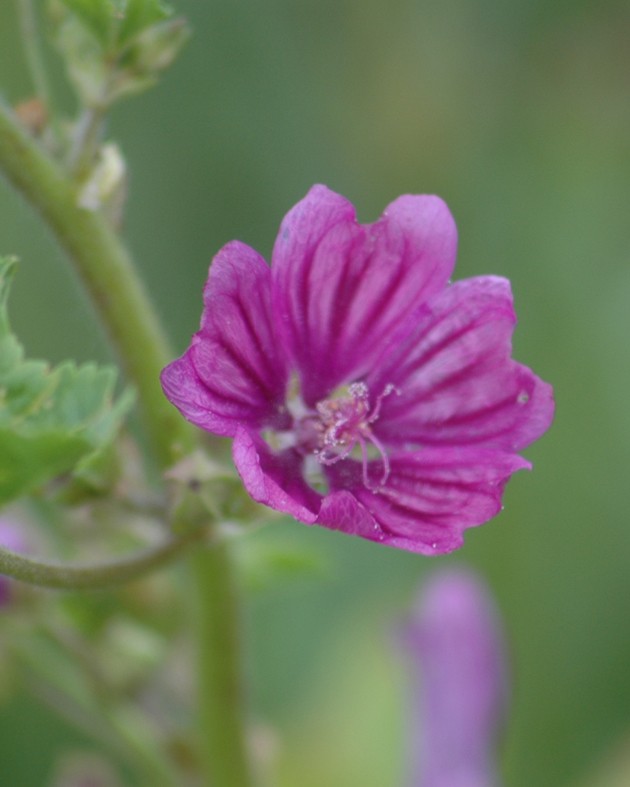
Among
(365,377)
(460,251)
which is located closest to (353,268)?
(365,377)

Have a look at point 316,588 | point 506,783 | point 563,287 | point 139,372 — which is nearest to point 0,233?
point 316,588

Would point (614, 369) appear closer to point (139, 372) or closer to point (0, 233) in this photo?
point (0, 233)

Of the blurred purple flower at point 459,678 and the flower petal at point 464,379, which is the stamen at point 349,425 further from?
the blurred purple flower at point 459,678

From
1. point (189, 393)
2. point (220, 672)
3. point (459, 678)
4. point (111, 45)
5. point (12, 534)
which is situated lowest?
point (459, 678)

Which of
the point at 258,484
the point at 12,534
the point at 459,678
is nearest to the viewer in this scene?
the point at 258,484

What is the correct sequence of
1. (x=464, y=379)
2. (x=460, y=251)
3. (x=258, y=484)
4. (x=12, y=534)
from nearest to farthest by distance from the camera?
(x=258, y=484)
(x=464, y=379)
(x=12, y=534)
(x=460, y=251)

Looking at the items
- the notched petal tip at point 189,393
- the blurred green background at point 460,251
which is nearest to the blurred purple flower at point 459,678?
the blurred green background at point 460,251

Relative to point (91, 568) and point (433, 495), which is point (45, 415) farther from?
point (433, 495)
